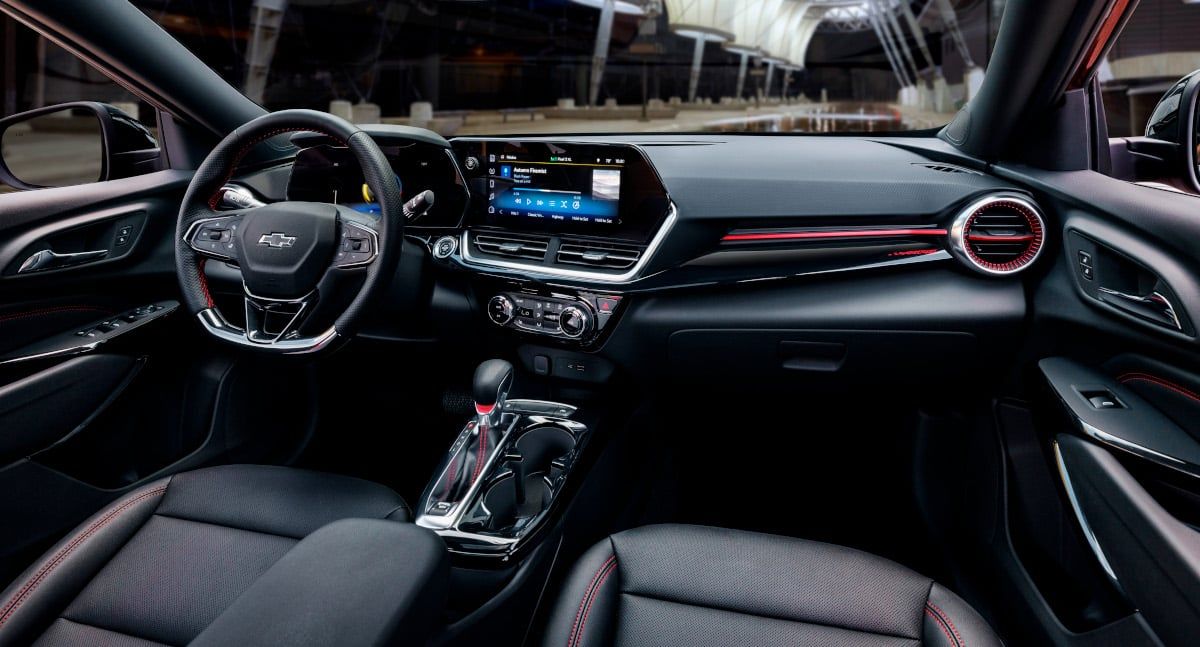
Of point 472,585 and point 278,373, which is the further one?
point 278,373

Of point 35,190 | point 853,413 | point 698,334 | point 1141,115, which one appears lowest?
point 853,413

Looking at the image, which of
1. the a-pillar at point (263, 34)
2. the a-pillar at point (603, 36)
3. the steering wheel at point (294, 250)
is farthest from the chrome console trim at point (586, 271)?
the a-pillar at point (263, 34)

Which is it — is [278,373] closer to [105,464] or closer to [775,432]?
[105,464]

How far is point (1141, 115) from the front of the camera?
185 cm

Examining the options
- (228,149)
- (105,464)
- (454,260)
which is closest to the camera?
(228,149)

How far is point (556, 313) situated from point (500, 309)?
185 mm

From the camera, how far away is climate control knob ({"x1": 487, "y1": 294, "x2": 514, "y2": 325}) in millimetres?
2106

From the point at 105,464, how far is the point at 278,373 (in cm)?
52

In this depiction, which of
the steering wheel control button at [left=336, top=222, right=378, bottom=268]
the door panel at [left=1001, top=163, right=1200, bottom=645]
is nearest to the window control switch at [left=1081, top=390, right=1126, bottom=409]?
the door panel at [left=1001, top=163, right=1200, bottom=645]

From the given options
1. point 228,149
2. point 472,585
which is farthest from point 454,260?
point 472,585

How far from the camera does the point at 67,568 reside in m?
1.31

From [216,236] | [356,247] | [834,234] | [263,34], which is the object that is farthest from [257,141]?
[263,34]

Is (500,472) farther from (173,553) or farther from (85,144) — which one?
(85,144)

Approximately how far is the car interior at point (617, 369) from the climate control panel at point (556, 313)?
1 cm
